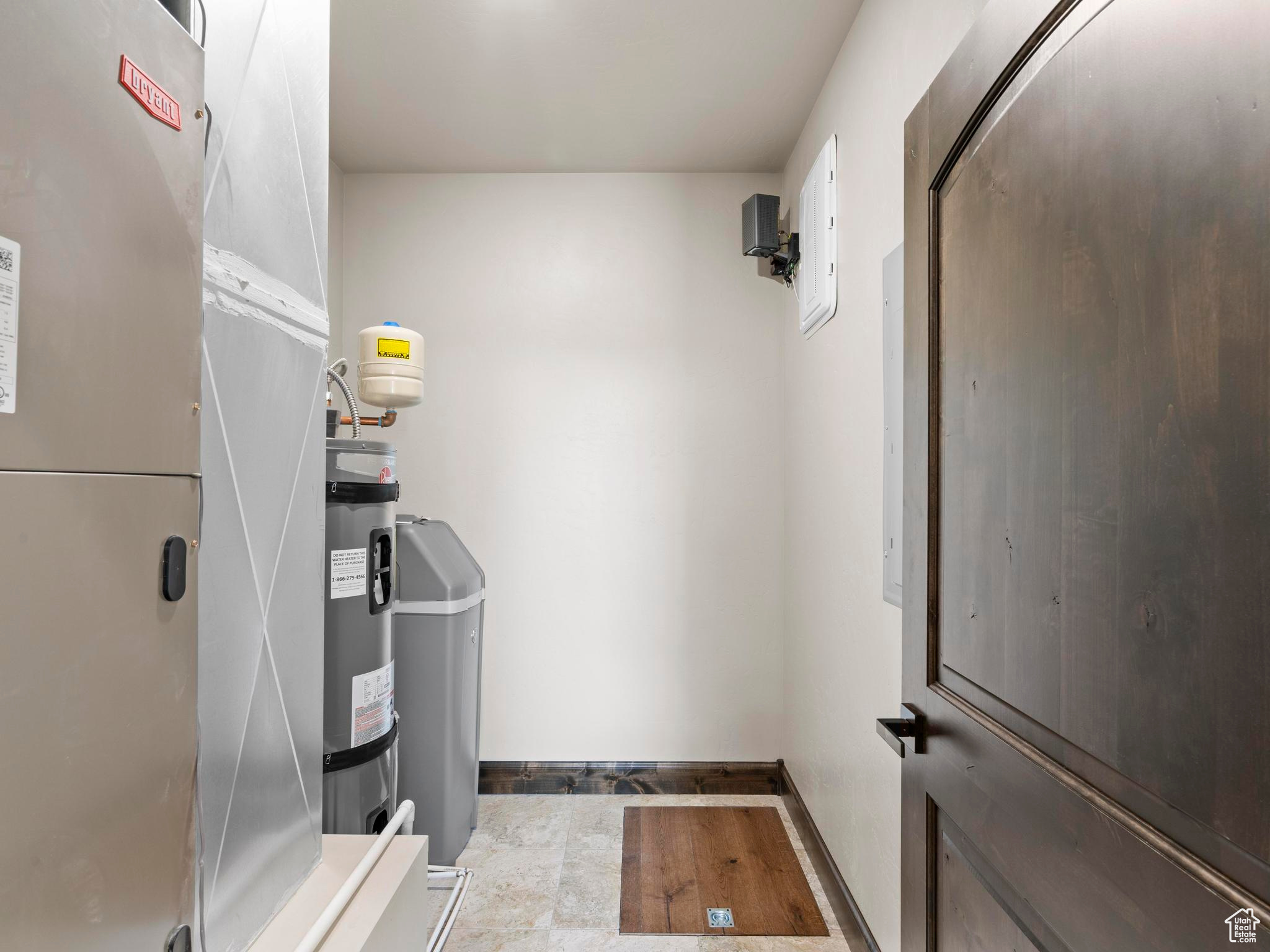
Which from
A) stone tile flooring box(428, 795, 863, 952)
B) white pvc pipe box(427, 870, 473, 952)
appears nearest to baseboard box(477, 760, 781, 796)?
stone tile flooring box(428, 795, 863, 952)

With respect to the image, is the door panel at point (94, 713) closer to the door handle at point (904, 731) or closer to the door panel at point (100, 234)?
the door panel at point (100, 234)

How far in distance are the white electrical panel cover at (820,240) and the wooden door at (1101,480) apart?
1276 millimetres

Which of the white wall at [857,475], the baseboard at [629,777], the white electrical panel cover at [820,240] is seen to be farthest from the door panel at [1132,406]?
the baseboard at [629,777]

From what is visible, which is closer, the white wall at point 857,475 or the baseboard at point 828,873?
the white wall at point 857,475

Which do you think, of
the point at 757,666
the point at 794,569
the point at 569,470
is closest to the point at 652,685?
the point at 757,666

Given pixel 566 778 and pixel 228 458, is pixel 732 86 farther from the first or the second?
pixel 566 778

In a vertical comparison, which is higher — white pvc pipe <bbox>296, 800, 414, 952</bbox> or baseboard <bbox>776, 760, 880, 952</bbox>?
white pvc pipe <bbox>296, 800, 414, 952</bbox>

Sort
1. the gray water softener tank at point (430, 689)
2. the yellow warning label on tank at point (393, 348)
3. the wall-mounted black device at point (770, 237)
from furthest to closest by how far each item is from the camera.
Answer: the wall-mounted black device at point (770, 237), the yellow warning label on tank at point (393, 348), the gray water softener tank at point (430, 689)

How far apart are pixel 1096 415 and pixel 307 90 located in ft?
4.35

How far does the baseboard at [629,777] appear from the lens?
9.64ft

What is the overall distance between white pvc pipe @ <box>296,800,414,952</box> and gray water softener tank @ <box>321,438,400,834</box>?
0.37 meters

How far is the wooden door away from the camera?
1.56 feet

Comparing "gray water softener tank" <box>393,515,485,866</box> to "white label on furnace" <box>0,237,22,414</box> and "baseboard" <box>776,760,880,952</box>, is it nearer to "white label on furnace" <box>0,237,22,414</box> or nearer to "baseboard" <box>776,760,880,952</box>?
"baseboard" <box>776,760,880,952</box>

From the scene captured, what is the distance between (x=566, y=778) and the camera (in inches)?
116
